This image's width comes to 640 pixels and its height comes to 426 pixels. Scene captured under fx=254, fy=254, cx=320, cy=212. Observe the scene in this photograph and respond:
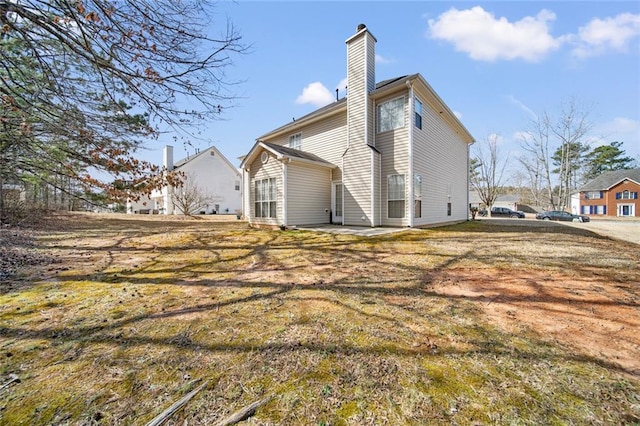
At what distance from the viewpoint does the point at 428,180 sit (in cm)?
1189

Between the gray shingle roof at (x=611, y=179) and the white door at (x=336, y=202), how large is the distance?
46204 mm

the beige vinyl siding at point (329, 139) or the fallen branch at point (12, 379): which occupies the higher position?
the beige vinyl siding at point (329, 139)

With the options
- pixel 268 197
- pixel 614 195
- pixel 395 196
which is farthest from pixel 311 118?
pixel 614 195

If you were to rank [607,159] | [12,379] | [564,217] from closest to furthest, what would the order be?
1. [12,379]
2. [564,217]
3. [607,159]

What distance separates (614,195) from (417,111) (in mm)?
44630

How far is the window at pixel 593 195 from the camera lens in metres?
37.2

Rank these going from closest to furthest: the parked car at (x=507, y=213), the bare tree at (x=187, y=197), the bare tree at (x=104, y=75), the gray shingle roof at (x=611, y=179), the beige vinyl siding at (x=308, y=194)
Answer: the bare tree at (x=104, y=75)
the beige vinyl siding at (x=308, y=194)
the bare tree at (x=187, y=197)
the parked car at (x=507, y=213)
the gray shingle roof at (x=611, y=179)

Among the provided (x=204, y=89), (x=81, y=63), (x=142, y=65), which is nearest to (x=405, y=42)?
(x=204, y=89)

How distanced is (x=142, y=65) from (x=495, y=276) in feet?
23.9

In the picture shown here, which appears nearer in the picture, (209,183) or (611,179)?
(209,183)

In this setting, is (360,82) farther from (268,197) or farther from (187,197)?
(187,197)

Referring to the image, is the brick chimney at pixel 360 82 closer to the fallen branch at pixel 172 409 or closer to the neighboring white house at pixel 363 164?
the neighboring white house at pixel 363 164

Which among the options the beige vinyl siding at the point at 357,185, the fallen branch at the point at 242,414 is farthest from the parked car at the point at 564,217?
the fallen branch at the point at 242,414

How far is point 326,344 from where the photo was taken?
237cm
